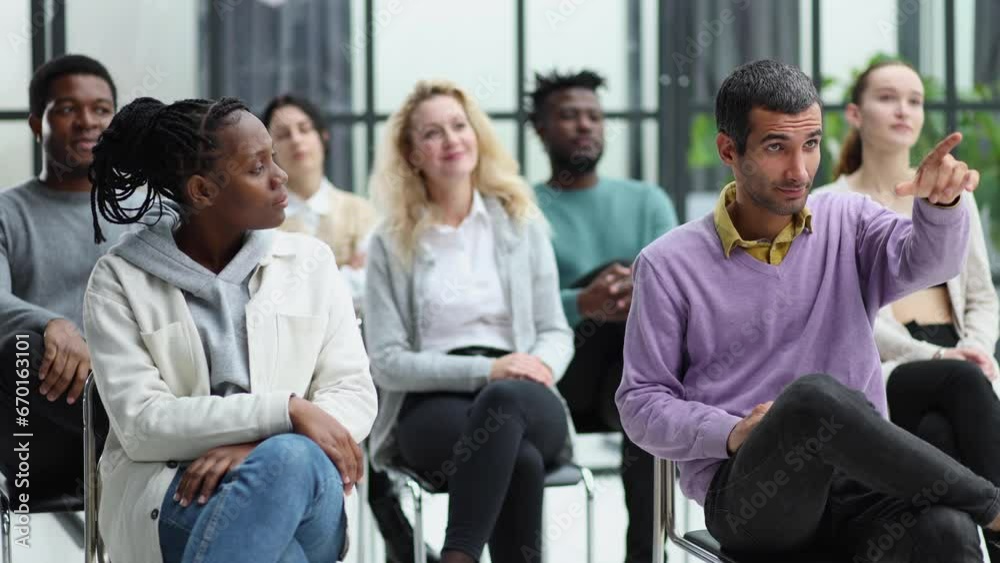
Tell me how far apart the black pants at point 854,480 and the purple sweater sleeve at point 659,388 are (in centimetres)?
8

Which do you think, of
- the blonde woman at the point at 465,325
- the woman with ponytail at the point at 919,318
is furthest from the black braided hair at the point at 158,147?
the woman with ponytail at the point at 919,318

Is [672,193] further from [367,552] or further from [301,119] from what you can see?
[367,552]

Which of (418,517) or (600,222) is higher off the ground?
(600,222)

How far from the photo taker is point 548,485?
2654mm

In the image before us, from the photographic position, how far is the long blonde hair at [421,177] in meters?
3.07

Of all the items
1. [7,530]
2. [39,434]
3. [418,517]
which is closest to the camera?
[7,530]

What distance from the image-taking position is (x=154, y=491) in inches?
76.1

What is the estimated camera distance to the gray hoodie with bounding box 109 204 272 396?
204 centimetres

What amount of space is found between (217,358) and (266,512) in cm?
32

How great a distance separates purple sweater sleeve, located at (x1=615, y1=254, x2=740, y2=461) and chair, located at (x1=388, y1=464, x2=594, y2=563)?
58 cm

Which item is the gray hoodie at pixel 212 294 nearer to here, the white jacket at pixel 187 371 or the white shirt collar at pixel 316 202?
the white jacket at pixel 187 371

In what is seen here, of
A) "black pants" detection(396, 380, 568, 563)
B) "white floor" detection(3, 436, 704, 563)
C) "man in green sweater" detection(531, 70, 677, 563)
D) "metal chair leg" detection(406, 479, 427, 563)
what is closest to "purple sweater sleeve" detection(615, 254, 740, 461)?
"black pants" detection(396, 380, 568, 563)

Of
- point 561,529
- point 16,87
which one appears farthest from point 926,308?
point 16,87

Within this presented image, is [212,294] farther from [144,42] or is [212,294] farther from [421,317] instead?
[144,42]
